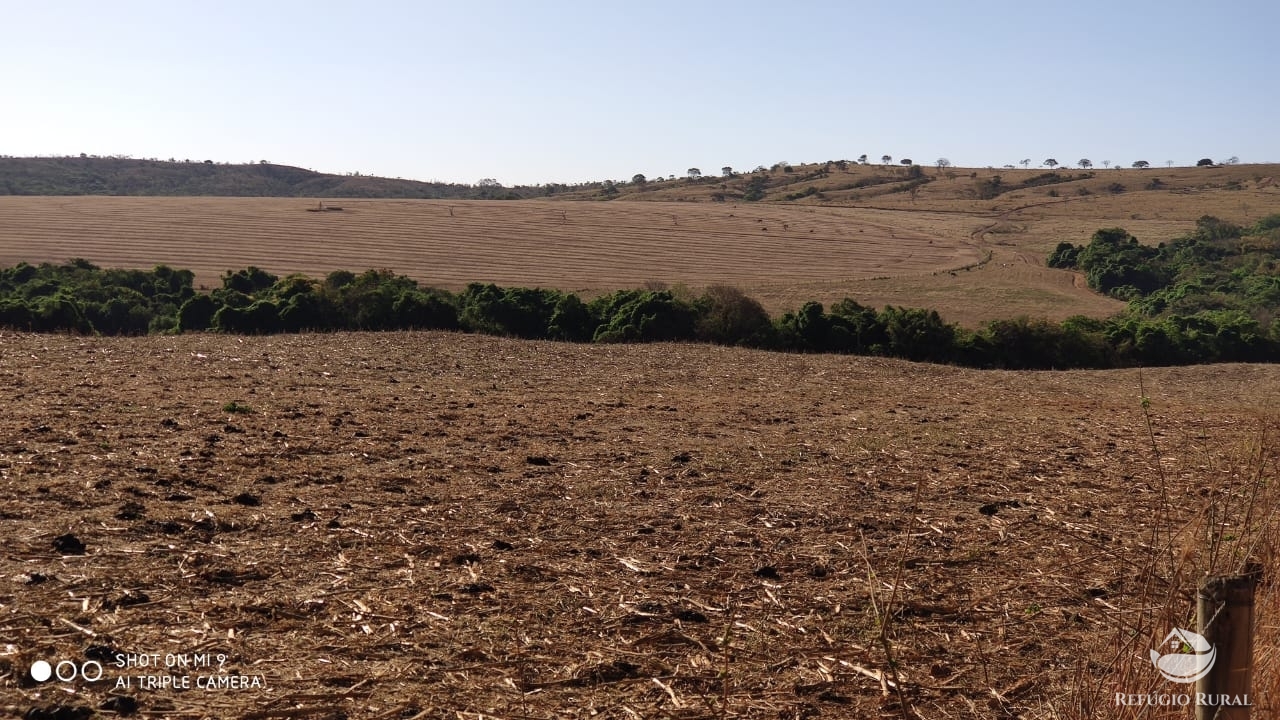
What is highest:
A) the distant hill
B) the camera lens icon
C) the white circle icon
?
the distant hill

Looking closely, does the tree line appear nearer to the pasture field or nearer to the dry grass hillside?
the pasture field

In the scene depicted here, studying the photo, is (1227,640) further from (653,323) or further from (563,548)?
(653,323)

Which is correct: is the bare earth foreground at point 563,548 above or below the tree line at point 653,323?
above

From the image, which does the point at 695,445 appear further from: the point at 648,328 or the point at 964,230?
the point at 964,230

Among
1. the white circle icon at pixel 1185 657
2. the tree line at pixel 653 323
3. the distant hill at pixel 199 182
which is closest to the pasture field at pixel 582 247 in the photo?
the tree line at pixel 653 323

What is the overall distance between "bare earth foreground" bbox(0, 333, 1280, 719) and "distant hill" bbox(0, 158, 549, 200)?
110 meters

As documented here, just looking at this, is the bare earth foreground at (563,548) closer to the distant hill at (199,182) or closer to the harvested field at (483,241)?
the harvested field at (483,241)

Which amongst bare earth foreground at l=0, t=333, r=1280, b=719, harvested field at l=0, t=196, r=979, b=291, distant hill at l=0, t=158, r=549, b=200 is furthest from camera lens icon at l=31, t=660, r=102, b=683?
distant hill at l=0, t=158, r=549, b=200

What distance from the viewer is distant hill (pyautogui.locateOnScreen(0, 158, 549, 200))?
12062 centimetres

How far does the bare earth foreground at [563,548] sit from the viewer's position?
4.39 metres

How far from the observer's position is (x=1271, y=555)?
453 cm

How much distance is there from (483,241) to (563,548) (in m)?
65.2

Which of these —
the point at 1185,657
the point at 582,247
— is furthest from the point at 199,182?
the point at 1185,657

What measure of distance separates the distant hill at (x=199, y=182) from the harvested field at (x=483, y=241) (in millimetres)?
36084
